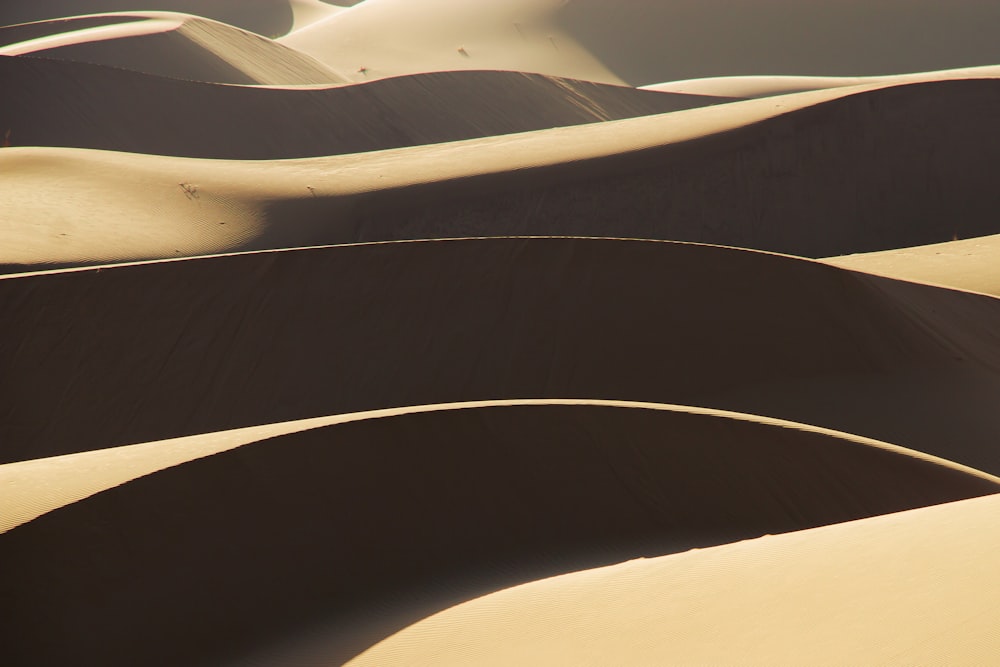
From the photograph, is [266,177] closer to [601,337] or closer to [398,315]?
[398,315]

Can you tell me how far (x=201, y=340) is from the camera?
10.2 meters

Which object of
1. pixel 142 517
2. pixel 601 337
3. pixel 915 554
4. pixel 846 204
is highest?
pixel 846 204

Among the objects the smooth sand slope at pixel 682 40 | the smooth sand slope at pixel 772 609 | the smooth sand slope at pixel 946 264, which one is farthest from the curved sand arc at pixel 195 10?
the smooth sand slope at pixel 772 609

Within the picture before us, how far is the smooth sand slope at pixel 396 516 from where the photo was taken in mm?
4668

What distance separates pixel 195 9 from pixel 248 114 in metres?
35.4

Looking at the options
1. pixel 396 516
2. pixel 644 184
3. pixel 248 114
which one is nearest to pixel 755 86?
pixel 248 114

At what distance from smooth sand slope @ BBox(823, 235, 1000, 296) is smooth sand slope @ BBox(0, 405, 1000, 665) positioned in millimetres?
5893

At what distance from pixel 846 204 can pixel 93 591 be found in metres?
14.6

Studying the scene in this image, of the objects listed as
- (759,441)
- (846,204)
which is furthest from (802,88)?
(759,441)

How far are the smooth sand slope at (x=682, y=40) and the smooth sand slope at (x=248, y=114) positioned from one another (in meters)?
13.4

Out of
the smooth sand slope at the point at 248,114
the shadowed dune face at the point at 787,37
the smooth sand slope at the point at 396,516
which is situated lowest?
the smooth sand slope at the point at 396,516

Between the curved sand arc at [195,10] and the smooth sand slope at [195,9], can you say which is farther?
the smooth sand slope at [195,9]

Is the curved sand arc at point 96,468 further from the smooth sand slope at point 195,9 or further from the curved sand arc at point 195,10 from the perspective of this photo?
the smooth sand slope at point 195,9

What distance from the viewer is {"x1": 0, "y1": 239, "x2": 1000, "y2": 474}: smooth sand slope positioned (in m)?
9.44
